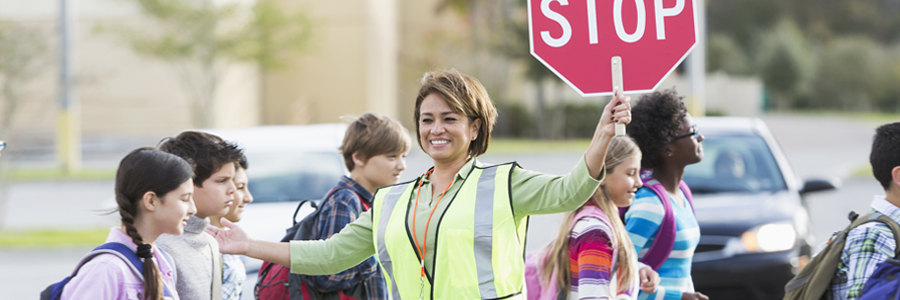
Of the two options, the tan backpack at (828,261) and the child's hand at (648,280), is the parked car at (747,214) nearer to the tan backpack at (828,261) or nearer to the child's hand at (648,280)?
the child's hand at (648,280)

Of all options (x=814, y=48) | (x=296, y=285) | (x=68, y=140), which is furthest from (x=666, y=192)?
(x=814, y=48)

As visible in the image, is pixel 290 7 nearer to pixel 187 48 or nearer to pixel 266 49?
pixel 266 49

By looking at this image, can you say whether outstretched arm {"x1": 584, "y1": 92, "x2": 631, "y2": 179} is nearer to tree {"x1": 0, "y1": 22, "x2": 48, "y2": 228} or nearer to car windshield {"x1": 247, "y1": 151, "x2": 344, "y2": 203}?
car windshield {"x1": 247, "y1": 151, "x2": 344, "y2": 203}

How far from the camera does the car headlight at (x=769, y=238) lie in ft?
18.8

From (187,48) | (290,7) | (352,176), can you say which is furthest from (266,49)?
(352,176)

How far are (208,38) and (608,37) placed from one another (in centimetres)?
2140

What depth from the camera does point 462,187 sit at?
2.54 m

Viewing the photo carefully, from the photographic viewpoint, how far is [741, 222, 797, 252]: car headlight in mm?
5723

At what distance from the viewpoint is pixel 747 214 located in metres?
5.91

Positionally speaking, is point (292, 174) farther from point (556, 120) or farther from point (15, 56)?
point (556, 120)

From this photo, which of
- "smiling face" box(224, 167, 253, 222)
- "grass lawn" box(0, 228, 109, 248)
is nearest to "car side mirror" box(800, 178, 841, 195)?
"smiling face" box(224, 167, 253, 222)

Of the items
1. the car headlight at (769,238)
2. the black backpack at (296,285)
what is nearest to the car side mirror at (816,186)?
the car headlight at (769,238)

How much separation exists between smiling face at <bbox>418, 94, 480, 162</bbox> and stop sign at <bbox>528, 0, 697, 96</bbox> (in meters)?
0.33

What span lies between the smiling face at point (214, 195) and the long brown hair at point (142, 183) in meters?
0.56
